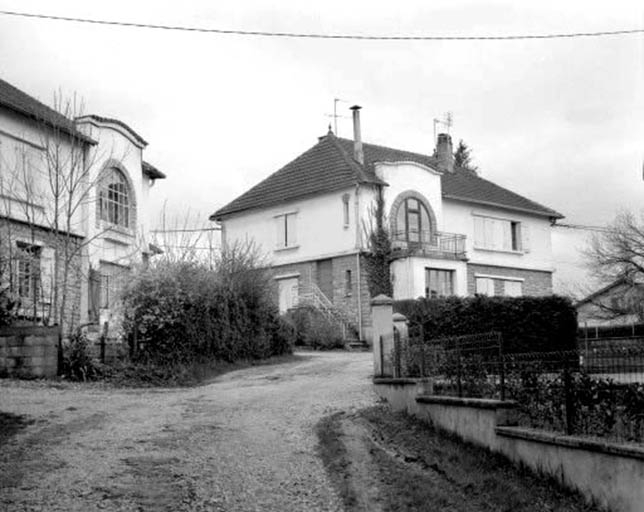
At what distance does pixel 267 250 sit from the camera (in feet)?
139

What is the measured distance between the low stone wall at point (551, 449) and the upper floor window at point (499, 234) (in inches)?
1231

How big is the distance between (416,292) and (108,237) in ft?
48.3

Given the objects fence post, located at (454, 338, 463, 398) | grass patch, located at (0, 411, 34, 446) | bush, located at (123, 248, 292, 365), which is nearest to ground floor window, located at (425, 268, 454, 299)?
bush, located at (123, 248, 292, 365)

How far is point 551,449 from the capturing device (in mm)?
9820

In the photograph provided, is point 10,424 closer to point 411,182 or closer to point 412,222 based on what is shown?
point 412,222

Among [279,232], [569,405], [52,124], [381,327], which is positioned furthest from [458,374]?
[279,232]

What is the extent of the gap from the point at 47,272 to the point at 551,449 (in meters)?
→ 17.8

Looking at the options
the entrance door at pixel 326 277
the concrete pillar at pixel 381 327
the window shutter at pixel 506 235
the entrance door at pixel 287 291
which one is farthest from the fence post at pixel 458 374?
the window shutter at pixel 506 235

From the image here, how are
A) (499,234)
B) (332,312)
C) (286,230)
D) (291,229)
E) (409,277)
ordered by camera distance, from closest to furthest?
1. (332,312)
2. (409,277)
3. (291,229)
4. (286,230)
5. (499,234)

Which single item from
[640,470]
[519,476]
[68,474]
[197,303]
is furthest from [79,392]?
[640,470]

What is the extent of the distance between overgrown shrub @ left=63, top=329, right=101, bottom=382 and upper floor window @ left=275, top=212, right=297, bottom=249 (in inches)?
835

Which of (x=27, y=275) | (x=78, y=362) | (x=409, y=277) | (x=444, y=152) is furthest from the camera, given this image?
(x=444, y=152)

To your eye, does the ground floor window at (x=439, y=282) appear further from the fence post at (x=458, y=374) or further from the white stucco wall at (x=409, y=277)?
the fence post at (x=458, y=374)

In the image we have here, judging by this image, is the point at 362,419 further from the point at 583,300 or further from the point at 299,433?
the point at 583,300
